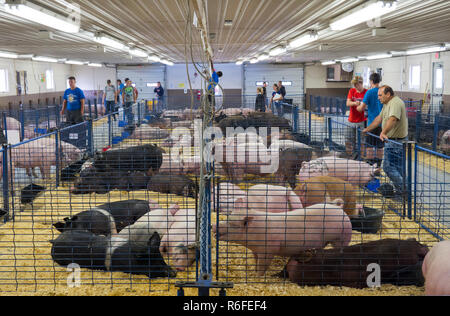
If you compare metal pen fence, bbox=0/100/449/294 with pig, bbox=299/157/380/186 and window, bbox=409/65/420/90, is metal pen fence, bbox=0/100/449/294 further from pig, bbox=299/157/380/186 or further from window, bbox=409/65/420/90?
window, bbox=409/65/420/90

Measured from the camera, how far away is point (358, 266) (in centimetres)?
361

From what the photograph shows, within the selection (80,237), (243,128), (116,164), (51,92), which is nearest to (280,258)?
(80,237)

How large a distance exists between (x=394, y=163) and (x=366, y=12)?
6.73 feet

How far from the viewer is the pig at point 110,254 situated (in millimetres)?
3834

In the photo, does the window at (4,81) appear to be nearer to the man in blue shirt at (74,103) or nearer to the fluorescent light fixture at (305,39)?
the man in blue shirt at (74,103)

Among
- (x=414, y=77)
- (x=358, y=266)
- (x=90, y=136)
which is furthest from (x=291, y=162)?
(x=414, y=77)

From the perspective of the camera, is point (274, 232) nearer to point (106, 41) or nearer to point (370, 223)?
point (370, 223)

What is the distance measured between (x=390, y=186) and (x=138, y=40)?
25.4 ft

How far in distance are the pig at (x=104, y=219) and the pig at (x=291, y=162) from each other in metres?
2.28

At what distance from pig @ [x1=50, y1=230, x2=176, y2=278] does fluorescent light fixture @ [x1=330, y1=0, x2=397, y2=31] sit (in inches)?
155

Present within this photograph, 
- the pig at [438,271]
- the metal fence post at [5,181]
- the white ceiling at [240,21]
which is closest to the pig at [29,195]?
the metal fence post at [5,181]

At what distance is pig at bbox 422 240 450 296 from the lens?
2.92m

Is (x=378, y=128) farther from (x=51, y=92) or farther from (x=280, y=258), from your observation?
(x=51, y=92)

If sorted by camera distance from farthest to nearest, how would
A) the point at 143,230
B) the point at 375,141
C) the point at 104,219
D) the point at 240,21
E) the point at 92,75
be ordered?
the point at 92,75 < the point at 240,21 < the point at 375,141 < the point at 104,219 < the point at 143,230
